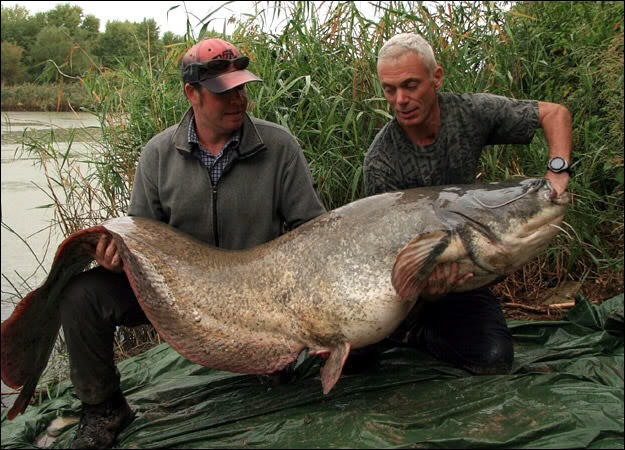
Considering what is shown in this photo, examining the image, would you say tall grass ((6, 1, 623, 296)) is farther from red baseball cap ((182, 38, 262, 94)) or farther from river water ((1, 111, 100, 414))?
A: red baseball cap ((182, 38, 262, 94))

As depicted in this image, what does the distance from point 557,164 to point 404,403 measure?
40.3 inches

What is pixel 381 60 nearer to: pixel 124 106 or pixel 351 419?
pixel 351 419

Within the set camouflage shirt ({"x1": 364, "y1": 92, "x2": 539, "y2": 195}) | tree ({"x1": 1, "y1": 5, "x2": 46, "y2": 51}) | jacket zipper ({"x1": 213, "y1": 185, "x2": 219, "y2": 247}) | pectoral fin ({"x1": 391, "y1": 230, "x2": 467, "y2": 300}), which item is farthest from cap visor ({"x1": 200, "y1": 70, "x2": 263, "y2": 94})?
tree ({"x1": 1, "y1": 5, "x2": 46, "y2": 51})

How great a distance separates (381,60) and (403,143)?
0.38 m

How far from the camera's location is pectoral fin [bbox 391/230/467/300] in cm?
215

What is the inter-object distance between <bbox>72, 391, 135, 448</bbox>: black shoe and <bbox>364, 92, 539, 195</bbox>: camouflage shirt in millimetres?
1347

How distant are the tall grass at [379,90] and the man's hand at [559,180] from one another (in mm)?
963

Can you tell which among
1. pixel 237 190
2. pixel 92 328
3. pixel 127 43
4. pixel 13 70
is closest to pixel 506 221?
pixel 237 190

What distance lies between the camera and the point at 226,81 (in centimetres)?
253

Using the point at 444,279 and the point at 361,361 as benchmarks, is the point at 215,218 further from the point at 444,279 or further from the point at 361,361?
the point at 444,279

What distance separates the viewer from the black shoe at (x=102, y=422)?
2.30 meters

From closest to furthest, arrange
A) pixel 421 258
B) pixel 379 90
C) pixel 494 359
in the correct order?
pixel 421 258 → pixel 494 359 → pixel 379 90

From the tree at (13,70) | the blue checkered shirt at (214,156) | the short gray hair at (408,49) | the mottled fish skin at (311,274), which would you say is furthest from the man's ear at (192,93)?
the tree at (13,70)

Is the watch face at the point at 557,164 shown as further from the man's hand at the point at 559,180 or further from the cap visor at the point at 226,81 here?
the cap visor at the point at 226,81
